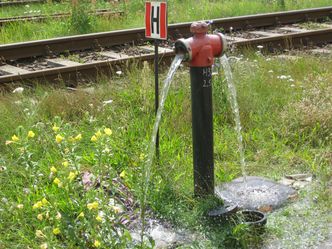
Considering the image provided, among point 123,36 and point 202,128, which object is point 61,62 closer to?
point 123,36

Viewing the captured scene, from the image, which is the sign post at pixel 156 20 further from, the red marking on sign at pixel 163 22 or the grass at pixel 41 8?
the grass at pixel 41 8

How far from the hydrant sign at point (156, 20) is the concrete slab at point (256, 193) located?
3.92 feet

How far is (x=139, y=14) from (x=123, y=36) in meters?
2.98

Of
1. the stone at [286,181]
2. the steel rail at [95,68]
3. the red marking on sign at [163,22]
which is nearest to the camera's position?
the red marking on sign at [163,22]

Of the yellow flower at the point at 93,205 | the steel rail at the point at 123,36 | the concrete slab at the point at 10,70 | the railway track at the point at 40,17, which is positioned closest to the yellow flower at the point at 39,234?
the yellow flower at the point at 93,205

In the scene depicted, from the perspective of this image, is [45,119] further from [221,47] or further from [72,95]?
[221,47]

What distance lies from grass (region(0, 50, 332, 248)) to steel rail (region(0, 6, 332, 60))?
204 cm

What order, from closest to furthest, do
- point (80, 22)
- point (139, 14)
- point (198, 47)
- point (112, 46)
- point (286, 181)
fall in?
point (198, 47) < point (286, 181) < point (112, 46) < point (80, 22) < point (139, 14)

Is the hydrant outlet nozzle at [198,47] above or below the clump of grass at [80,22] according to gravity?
above

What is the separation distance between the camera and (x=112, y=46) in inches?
393

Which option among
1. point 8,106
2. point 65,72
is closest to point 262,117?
point 8,106

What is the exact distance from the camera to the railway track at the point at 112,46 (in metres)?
8.09

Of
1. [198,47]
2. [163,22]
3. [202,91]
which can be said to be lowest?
[202,91]

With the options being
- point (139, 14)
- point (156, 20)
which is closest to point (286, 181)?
point (156, 20)
